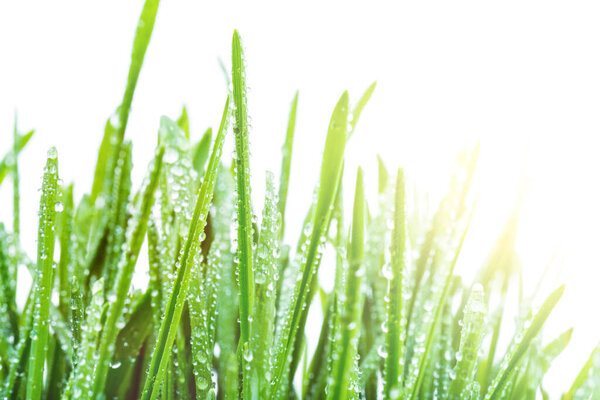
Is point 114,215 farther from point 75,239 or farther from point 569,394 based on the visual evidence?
point 569,394

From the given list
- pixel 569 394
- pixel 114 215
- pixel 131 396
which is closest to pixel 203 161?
pixel 114 215

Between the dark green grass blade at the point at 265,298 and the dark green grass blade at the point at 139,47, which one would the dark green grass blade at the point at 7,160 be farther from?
the dark green grass blade at the point at 265,298

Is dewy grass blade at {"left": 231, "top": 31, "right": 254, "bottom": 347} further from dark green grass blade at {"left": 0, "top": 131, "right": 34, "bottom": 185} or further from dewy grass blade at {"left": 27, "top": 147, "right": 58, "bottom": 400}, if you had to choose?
dark green grass blade at {"left": 0, "top": 131, "right": 34, "bottom": 185}

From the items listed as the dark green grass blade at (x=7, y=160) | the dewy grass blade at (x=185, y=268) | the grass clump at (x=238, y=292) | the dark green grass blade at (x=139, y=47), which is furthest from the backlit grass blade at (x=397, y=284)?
the dark green grass blade at (x=7, y=160)

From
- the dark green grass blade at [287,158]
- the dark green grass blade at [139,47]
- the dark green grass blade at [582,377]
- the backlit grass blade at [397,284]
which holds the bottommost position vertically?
the dark green grass blade at [582,377]

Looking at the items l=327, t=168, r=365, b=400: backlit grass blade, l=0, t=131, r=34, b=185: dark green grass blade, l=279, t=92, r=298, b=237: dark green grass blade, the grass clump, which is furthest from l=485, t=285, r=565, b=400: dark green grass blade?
l=0, t=131, r=34, b=185: dark green grass blade

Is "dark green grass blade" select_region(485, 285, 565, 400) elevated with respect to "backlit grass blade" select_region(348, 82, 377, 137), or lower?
lower

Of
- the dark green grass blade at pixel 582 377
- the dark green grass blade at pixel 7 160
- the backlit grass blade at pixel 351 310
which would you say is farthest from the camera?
the dark green grass blade at pixel 7 160

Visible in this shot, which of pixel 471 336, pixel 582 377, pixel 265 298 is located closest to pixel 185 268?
pixel 265 298

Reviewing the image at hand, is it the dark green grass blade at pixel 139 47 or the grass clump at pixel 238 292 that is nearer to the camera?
the grass clump at pixel 238 292
